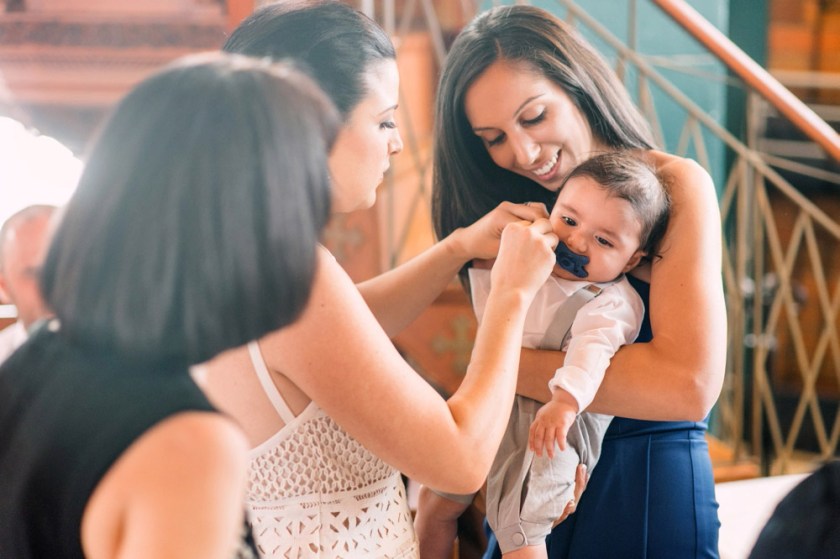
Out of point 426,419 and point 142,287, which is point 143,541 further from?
point 426,419

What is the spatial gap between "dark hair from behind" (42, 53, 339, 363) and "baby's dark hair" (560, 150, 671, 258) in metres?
0.84

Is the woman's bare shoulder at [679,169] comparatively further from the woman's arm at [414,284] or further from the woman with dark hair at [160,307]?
the woman with dark hair at [160,307]

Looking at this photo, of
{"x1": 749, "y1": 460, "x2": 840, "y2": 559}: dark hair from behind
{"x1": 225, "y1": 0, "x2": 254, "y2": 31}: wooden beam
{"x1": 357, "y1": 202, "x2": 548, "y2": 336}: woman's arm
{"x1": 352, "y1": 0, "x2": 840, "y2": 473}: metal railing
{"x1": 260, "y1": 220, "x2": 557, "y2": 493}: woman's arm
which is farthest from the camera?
{"x1": 352, "y1": 0, "x2": 840, "y2": 473}: metal railing

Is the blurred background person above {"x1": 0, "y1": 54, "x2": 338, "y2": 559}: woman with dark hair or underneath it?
underneath

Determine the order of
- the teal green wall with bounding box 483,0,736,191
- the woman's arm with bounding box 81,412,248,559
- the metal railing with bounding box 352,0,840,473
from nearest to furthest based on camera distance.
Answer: the woman's arm with bounding box 81,412,248,559, the metal railing with bounding box 352,0,840,473, the teal green wall with bounding box 483,0,736,191

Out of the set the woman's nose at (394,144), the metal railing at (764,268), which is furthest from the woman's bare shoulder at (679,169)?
the metal railing at (764,268)

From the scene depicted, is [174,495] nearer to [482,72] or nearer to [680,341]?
[680,341]

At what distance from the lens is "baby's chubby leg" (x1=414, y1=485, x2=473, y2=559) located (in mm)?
1834

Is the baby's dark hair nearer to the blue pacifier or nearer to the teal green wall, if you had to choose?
the blue pacifier

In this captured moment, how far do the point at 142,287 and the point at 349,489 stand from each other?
0.71 m

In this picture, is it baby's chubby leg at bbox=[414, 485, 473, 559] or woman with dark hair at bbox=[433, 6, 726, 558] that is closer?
woman with dark hair at bbox=[433, 6, 726, 558]

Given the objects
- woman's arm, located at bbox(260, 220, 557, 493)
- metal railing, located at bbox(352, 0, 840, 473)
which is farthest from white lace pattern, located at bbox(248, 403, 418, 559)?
metal railing, located at bbox(352, 0, 840, 473)

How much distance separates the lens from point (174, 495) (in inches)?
29.2

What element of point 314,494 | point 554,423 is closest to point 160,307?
point 314,494
